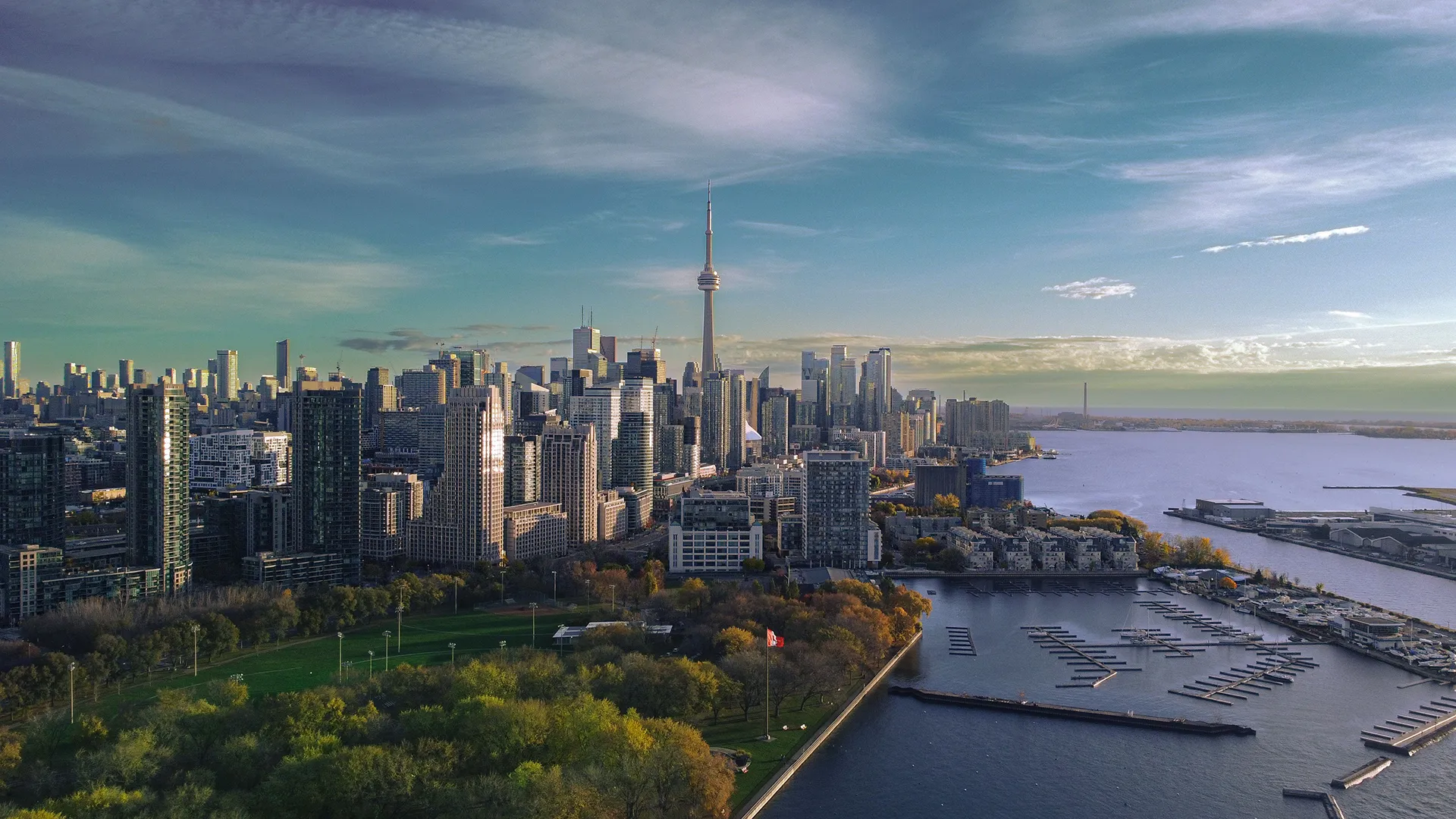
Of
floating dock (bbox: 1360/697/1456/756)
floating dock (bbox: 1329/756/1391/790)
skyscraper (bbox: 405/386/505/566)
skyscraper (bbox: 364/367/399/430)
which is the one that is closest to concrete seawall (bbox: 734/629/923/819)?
floating dock (bbox: 1329/756/1391/790)

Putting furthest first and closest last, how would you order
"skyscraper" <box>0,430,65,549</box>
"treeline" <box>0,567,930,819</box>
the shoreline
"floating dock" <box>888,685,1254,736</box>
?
the shoreline, "skyscraper" <box>0,430,65,549</box>, "floating dock" <box>888,685,1254,736</box>, "treeline" <box>0,567,930,819</box>

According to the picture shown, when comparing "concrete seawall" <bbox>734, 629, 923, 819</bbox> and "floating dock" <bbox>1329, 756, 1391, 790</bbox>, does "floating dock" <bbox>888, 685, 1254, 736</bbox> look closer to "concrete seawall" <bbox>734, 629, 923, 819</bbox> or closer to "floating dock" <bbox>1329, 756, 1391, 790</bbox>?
"concrete seawall" <bbox>734, 629, 923, 819</bbox>

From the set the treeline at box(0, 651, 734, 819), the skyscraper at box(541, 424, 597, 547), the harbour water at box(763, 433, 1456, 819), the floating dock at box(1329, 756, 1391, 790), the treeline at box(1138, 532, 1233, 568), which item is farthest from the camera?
the skyscraper at box(541, 424, 597, 547)

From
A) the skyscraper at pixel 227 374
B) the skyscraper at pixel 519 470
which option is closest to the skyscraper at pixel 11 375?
the skyscraper at pixel 227 374

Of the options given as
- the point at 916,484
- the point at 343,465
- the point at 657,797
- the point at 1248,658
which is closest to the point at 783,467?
the point at 916,484

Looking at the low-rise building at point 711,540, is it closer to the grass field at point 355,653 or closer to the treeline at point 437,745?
the grass field at point 355,653

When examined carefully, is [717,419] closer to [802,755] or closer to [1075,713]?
[1075,713]

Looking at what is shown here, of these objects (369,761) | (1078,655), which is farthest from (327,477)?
(1078,655)

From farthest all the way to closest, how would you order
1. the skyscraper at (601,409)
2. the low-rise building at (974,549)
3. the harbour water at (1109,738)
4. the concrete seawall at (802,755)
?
the skyscraper at (601,409) < the low-rise building at (974,549) < the harbour water at (1109,738) < the concrete seawall at (802,755)
